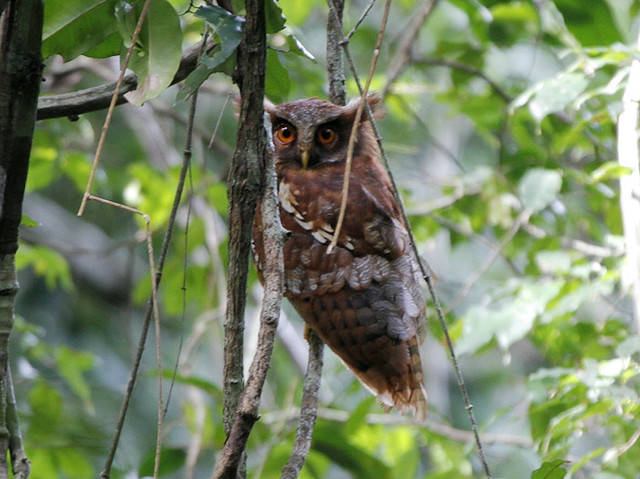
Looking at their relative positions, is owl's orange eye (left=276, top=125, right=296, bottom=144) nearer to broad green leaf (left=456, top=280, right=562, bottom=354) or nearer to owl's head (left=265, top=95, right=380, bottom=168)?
owl's head (left=265, top=95, right=380, bottom=168)

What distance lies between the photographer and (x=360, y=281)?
6.91 feet

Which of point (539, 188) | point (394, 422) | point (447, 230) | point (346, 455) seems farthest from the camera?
point (447, 230)

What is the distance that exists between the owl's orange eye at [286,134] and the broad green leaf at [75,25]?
1138mm

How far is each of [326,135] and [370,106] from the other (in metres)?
0.17

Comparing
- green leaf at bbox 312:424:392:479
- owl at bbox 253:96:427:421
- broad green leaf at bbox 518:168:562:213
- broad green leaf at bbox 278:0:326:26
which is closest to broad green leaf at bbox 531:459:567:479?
owl at bbox 253:96:427:421

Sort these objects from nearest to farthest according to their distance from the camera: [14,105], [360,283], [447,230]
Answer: [14,105]
[360,283]
[447,230]

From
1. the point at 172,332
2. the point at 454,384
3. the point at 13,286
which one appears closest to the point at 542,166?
the point at 13,286

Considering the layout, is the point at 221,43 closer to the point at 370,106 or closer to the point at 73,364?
the point at 370,106

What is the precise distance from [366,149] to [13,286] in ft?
4.75

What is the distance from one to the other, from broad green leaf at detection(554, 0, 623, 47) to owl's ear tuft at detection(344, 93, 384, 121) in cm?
74

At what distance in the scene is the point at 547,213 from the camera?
3551 millimetres

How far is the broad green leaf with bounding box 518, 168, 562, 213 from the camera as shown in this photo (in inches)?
104

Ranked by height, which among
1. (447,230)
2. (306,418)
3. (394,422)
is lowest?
(394,422)

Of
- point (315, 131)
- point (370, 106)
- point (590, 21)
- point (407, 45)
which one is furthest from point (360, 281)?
point (407, 45)
